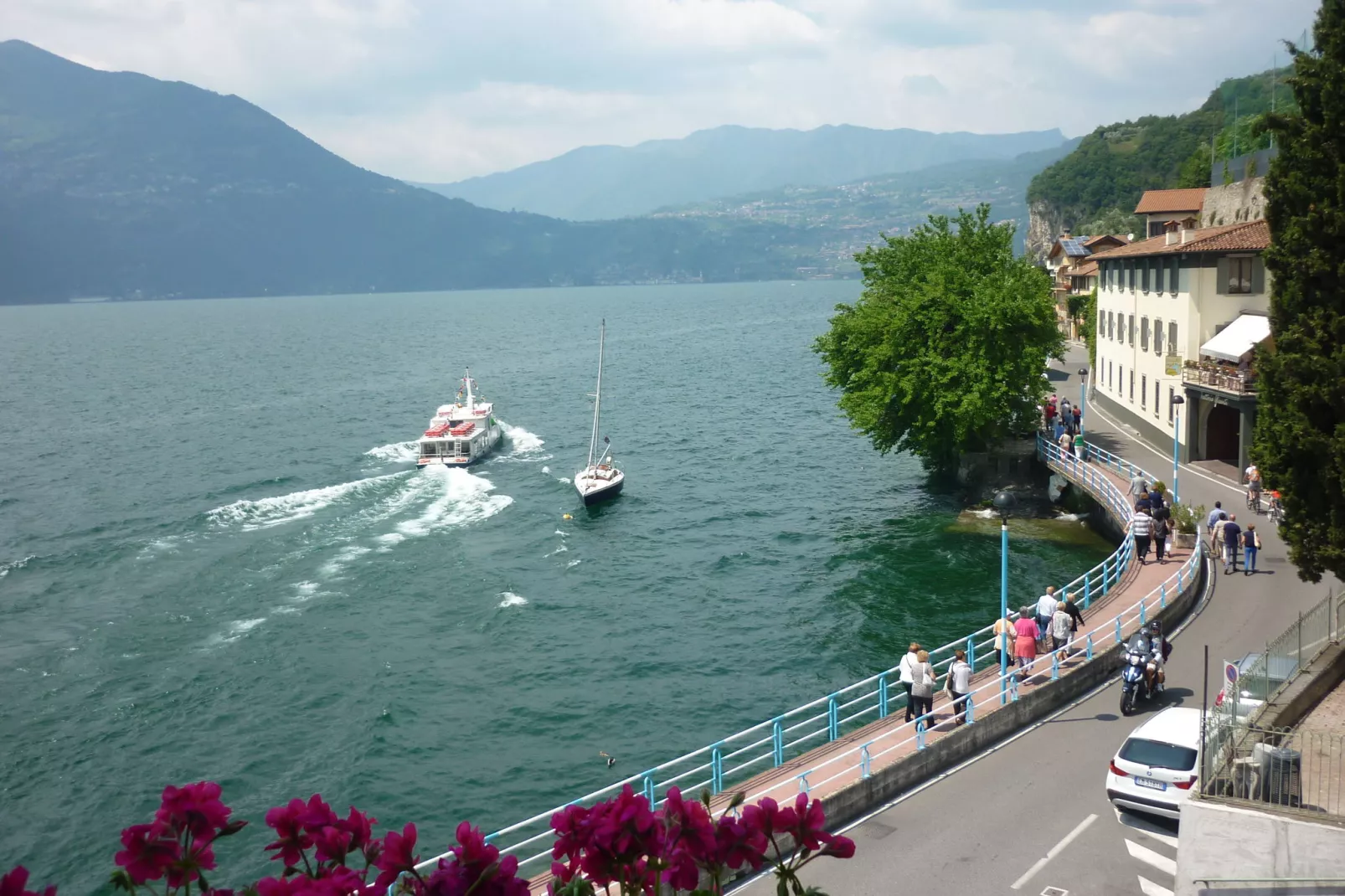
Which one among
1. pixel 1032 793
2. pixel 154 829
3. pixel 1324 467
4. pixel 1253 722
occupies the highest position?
pixel 154 829

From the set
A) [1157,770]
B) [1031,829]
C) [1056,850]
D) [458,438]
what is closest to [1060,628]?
[1157,770]

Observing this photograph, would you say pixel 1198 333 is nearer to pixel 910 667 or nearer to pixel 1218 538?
pixel 1218 538

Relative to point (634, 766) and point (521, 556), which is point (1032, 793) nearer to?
point (634, 766)

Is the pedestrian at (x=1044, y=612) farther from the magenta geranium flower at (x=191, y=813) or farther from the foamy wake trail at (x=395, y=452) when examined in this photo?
the foamy wake trail at (x=395, y=452)

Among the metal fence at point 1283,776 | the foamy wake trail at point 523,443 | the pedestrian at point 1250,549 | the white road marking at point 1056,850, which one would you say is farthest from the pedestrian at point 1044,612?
the foamy wake trail at point 523,443

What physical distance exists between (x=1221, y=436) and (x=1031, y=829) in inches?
1277

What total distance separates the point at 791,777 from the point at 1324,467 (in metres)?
10.1

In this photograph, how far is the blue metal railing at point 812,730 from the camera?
1878cm

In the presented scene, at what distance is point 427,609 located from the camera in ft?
129

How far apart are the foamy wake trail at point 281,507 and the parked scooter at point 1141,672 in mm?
38827

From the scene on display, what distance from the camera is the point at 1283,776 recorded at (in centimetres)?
1288

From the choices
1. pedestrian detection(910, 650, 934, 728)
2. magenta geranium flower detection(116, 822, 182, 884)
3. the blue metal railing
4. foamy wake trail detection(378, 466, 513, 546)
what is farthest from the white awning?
magenta geranium flower detection(116, 822, 182, 884)

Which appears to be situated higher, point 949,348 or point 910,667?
point 949,348

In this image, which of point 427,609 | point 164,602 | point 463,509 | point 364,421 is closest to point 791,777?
point 427,609
